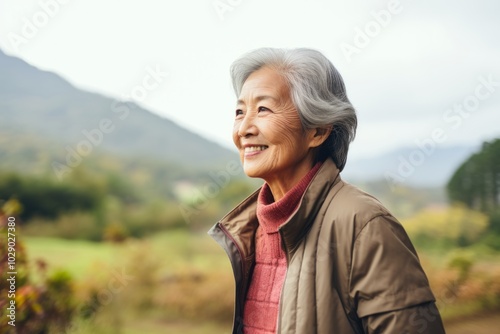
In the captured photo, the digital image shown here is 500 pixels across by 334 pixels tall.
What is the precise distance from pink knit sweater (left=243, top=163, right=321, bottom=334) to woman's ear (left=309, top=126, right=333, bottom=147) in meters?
0.08

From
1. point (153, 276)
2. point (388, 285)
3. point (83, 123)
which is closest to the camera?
point (388, 285)

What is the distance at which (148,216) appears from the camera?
5.70 metres

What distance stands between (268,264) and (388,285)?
534 millimetres

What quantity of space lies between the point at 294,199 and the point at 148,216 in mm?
4049

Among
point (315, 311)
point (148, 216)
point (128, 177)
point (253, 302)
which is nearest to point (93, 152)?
point (128, 177)

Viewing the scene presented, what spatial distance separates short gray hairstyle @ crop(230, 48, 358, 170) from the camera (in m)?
1.82

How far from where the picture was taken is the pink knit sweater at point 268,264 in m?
1.85

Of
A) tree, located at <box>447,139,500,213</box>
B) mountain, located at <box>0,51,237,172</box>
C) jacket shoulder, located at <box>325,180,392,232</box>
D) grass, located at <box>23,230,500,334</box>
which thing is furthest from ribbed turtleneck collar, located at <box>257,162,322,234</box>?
mountain, located at <box>0,51,237,172</box>

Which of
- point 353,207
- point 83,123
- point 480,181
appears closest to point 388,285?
point 353,207

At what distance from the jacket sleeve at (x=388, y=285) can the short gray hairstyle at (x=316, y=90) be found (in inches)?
14.9

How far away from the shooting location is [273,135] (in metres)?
1.83

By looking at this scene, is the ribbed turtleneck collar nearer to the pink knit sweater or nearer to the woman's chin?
the pink knit sweater

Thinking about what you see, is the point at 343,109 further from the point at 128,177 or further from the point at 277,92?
the point at 128,177

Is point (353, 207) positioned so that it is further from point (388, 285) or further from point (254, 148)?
point (254, 148)
